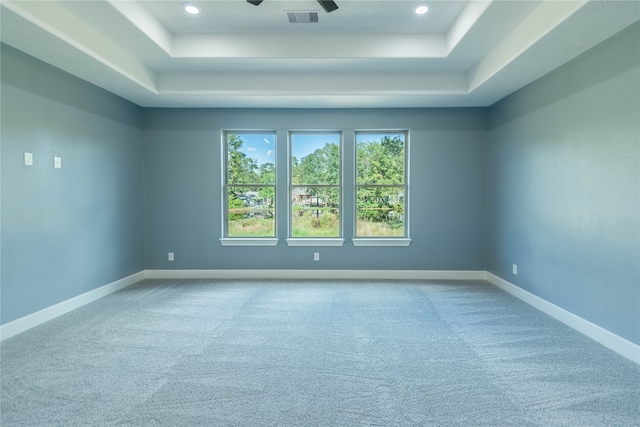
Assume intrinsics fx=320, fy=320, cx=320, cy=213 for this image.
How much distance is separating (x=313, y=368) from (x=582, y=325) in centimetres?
252

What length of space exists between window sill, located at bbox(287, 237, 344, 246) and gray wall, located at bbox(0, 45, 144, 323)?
233cm

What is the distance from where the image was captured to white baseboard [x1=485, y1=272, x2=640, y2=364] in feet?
8.06

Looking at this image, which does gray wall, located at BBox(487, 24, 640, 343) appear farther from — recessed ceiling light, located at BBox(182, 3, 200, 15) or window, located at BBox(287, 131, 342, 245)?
recessed ceiling light, located at BBox(182, 3, 200, 15)

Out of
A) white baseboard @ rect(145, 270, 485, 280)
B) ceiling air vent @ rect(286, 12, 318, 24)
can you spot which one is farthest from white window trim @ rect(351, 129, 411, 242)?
ceiling air vent @ rect(286, 12, 318, 24)

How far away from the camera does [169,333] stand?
2895mm

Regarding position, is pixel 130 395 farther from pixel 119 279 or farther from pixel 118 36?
pixel 118 36

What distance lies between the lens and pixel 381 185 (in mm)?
4945

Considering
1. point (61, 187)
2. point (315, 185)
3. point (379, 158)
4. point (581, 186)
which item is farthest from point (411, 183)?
point (61, 187)

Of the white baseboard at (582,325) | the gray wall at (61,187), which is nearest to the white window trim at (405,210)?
the white baseboard at (582,325)

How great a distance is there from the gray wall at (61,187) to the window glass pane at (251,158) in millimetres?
1368

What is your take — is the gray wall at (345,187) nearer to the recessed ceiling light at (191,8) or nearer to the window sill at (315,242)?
the window sill at (315,242)

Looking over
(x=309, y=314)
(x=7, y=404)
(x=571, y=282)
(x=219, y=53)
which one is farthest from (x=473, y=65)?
(x=7, y=404)

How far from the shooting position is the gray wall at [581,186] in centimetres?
250

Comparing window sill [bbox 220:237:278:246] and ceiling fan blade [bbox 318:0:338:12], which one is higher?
ceiling fan blade [bbox 318:0:338:12]
